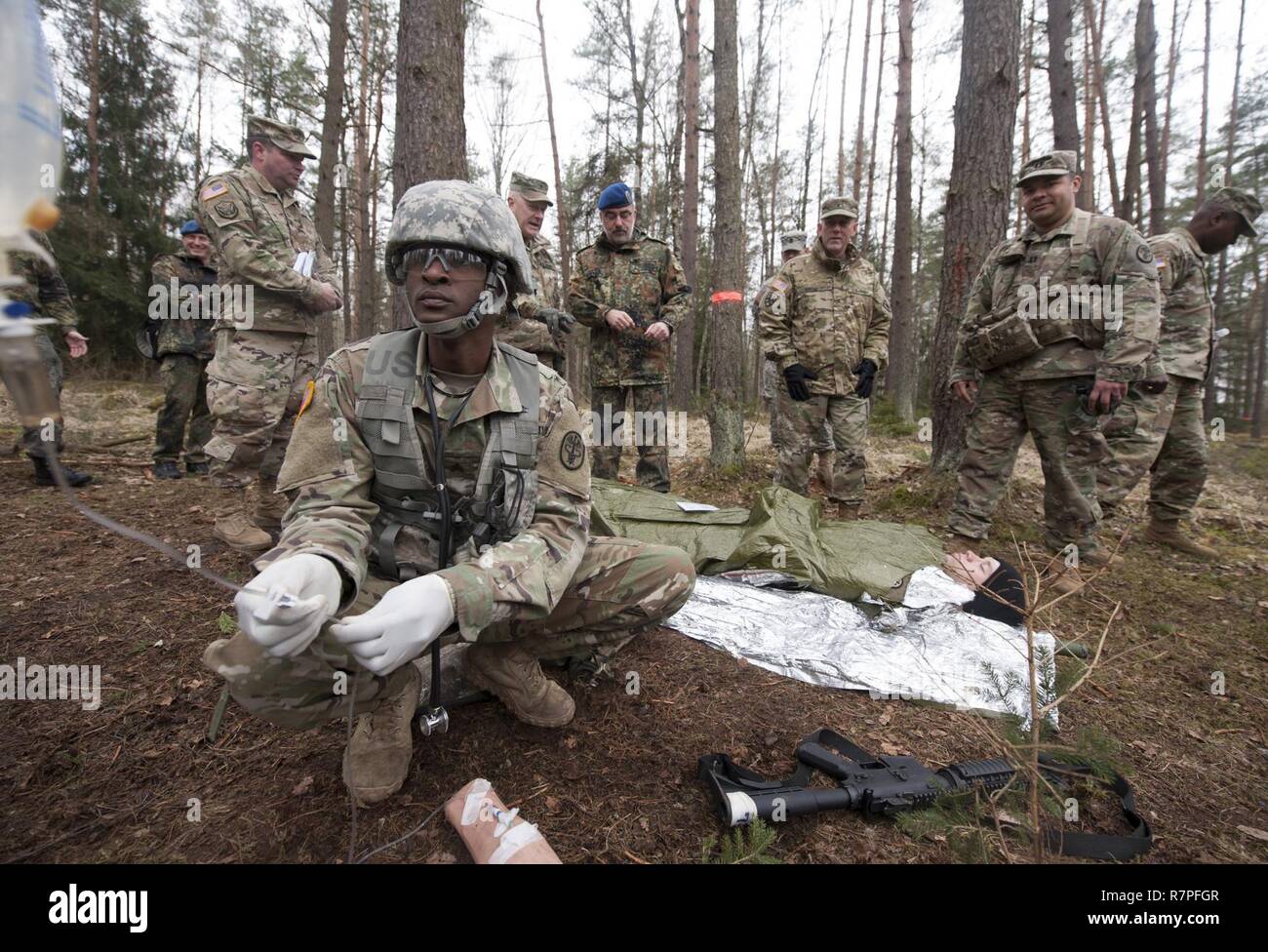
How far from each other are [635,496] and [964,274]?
3793 millimetres

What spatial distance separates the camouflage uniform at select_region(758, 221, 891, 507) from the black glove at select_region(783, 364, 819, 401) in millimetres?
47

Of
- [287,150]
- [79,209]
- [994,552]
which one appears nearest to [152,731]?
[287,150]

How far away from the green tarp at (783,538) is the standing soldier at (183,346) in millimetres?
4316

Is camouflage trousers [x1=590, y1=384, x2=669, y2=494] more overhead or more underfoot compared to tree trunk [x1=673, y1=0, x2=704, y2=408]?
more underfoot

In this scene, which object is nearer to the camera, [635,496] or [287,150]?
[287,150]

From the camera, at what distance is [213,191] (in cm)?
362

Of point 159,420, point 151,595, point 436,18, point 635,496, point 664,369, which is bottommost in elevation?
point 151,595

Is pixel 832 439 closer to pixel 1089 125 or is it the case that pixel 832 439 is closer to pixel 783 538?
pixel 783 538

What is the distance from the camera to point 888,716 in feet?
7.84

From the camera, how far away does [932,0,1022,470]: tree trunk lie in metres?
5.20

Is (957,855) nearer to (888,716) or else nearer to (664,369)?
(888,716)

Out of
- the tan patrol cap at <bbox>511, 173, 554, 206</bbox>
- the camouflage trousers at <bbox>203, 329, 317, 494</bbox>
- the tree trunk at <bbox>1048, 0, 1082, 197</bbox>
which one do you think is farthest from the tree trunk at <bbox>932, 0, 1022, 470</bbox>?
the camouflage trousers at <bbox>203, 329, 317, 494</bbox>

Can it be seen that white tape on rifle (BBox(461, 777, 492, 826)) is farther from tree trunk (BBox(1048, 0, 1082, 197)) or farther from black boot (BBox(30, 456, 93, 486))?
tree trunk (BBox(1048, 0, 1082, 197))
